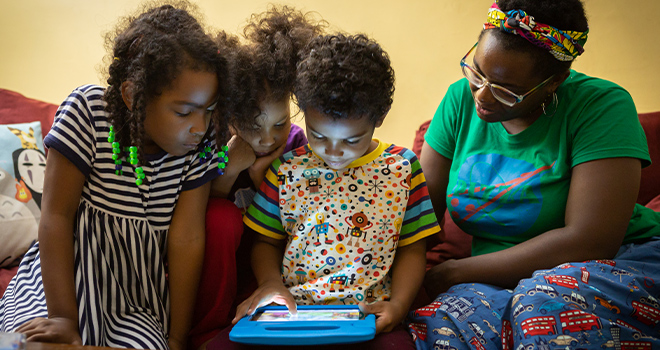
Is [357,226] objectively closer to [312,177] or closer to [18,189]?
[312,177]

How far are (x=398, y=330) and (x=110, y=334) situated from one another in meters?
0.69

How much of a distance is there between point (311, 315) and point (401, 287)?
0.26 m

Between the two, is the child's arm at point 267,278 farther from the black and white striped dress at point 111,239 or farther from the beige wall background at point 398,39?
the beige wall background at point 398,39

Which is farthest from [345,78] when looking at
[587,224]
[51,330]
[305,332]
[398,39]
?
[398,39]

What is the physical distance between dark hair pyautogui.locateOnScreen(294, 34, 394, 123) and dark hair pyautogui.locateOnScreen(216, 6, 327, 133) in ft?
0.22

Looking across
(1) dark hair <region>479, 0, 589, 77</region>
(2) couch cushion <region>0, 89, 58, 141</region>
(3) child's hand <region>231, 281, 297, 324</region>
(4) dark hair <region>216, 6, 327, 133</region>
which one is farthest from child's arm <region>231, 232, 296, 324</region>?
(2) couch cushion <region>0, 89, 58, 141</region>

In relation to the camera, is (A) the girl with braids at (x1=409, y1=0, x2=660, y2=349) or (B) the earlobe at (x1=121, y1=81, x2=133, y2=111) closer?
(A) the girl with braids at (x1=409, y1=0, x2=660, y2=349)

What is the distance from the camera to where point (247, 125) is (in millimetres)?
1246

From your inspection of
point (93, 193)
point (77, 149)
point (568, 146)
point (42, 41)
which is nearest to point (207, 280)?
point (93, 193)

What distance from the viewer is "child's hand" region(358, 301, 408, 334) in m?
1.07

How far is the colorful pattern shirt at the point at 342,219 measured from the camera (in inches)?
46.8

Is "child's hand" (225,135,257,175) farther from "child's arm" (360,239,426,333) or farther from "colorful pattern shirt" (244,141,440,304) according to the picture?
"child's arm" (360,239,426,333)

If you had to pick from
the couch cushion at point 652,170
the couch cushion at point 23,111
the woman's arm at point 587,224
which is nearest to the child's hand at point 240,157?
the woman's arm at point 587,224

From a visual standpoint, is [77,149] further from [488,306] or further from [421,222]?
[488,306]
